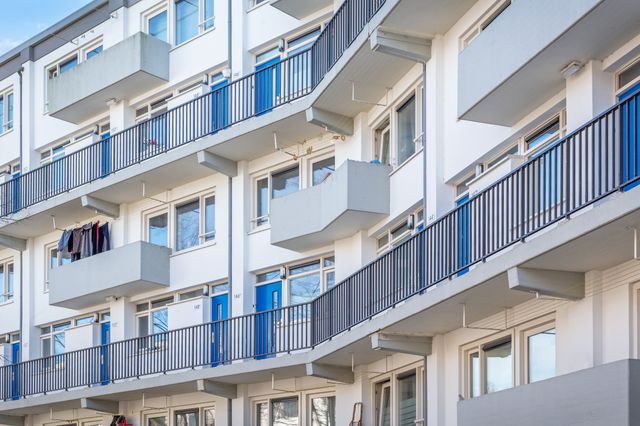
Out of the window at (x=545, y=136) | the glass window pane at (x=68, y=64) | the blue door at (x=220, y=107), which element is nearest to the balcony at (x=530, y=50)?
the window at (x=545, y=136)

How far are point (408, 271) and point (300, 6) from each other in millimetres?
8588

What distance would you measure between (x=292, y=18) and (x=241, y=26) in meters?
1.75

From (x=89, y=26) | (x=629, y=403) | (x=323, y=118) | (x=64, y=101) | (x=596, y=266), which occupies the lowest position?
(x=629, y=403)

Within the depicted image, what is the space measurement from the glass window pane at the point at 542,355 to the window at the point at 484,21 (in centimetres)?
475

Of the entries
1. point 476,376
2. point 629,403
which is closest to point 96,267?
point 476,376

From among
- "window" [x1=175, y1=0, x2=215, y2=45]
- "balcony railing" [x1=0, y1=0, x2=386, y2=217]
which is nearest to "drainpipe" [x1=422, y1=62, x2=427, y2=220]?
"balcony railing" [x1=0, y1=0, x2=386, y2=217]

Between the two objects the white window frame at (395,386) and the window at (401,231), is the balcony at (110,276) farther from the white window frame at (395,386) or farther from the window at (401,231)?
the white window frame at (395,386)

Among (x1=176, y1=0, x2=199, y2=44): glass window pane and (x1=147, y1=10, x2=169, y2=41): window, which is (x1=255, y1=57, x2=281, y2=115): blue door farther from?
(x1=147, y1=10, x2=169, y2=41): window

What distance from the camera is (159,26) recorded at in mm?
32406

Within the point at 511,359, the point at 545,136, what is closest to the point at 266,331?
the point at 511,359

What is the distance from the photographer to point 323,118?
83.3 feet

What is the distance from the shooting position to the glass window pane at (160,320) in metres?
31.2

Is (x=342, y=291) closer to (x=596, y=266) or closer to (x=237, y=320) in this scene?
(x=237, y=320)

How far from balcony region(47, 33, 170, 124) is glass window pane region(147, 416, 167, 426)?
8272mm
